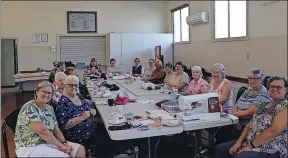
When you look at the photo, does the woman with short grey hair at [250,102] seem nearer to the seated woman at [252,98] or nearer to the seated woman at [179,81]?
the seated woman at [252,98]

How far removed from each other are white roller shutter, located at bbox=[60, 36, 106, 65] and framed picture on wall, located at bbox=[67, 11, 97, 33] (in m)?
0.25

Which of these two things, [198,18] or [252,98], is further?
[198,18]

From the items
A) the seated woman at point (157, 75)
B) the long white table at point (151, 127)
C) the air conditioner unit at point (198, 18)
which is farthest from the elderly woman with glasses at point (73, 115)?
the air conditioner unit at point (198, 18)

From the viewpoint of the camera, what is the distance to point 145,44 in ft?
30.8

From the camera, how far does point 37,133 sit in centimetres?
217

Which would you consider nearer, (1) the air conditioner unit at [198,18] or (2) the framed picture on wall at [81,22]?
(1) the air conditioner unit at [198,18]

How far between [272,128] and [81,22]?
8222 millimetres

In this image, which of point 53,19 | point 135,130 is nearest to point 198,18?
point 53,19

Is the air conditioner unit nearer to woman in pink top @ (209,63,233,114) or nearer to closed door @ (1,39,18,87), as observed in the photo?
woman in pink top @ (209,63,233,114)

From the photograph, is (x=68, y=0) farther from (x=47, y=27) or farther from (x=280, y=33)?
(x=280, y=33)

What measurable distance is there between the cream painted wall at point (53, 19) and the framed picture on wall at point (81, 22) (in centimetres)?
13

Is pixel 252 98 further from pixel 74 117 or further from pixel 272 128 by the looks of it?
pixel 74 117

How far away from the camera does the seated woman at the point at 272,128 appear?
2172 millimetres

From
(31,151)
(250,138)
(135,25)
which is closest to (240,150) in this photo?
(250,138)
